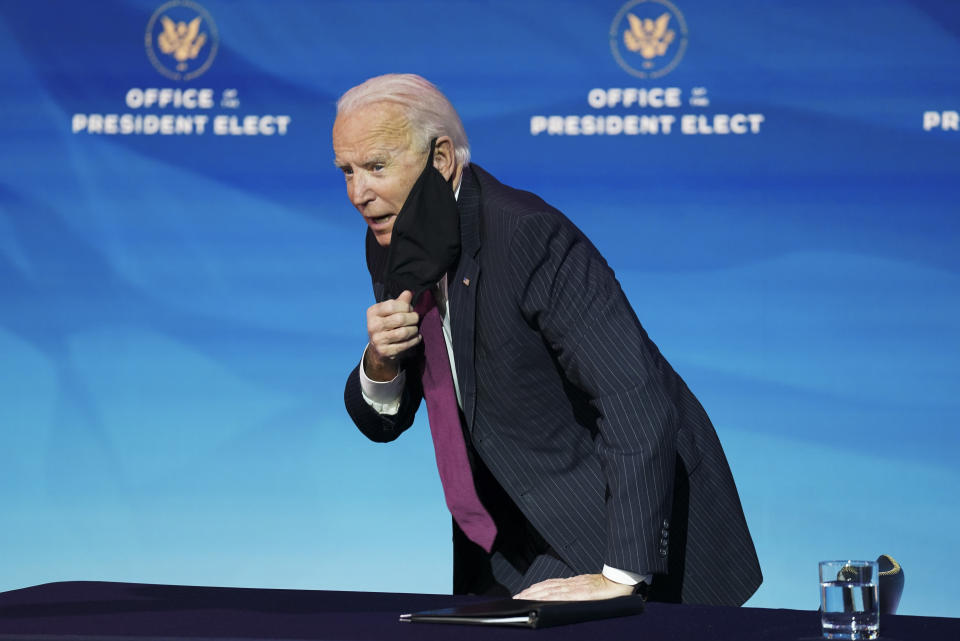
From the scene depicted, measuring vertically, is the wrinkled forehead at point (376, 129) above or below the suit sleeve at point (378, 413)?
above

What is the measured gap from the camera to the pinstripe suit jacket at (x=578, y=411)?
154 cm

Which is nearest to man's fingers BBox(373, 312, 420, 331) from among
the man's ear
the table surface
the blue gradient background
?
the man's ear

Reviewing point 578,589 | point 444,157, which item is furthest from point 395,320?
point 578,589

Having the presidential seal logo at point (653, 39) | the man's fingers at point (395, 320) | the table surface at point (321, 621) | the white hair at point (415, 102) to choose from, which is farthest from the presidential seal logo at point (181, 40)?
the table surface at point (321, 621)

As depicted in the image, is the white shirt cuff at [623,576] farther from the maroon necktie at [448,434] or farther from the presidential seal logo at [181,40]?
the presidential seal logo at [181,40]

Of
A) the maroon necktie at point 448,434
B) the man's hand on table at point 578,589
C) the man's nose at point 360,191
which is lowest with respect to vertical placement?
the man's hand on table at point 578,589

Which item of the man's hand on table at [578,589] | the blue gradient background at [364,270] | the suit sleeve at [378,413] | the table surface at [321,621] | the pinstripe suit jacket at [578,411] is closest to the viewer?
the table surface at [321,621]

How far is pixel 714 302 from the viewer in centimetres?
340

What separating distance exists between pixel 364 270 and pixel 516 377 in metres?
1.98

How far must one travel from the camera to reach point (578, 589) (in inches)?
57.2

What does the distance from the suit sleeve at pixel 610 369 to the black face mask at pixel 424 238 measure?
105mm

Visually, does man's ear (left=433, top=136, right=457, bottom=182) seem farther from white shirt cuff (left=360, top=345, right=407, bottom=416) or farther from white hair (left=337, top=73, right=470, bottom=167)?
white shirt cuff (left=360, top=345, right=407, bottom=416)

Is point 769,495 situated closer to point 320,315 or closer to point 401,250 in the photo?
point 320,315

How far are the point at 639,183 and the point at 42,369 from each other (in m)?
2.03
